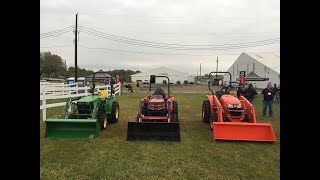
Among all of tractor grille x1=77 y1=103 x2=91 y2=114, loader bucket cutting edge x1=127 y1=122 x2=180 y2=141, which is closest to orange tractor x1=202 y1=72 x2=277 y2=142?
loader bucket cutting edge x1=127 y1=122 x2=180 y2=141

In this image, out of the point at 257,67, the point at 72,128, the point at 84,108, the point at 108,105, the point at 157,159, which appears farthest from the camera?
the point at 257,67

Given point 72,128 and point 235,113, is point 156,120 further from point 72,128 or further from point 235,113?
point 72,128

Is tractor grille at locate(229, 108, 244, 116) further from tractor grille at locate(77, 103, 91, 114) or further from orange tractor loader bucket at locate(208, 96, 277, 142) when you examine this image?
tractor grille at locate(77, 103, 91, 114)

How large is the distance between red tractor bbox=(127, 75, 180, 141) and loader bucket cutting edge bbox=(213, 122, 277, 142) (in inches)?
45.6

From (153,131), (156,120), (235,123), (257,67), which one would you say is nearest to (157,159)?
(153,131)

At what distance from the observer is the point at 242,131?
797 centimetres

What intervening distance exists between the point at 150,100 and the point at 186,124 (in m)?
1.79

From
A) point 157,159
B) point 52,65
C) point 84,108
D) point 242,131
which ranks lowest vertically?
point 157,159

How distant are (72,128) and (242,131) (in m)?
4.51

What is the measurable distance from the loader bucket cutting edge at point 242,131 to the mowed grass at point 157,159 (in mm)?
240
